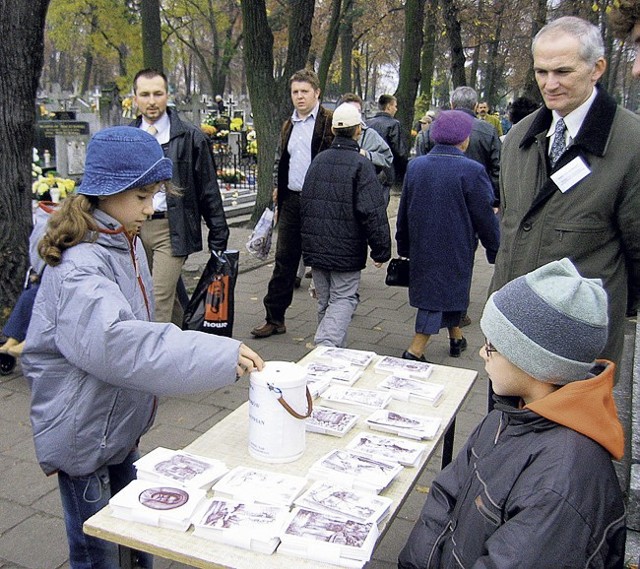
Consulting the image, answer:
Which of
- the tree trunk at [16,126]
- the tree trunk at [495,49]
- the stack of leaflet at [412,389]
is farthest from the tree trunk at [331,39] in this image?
the stack of leaflet at [412,389]

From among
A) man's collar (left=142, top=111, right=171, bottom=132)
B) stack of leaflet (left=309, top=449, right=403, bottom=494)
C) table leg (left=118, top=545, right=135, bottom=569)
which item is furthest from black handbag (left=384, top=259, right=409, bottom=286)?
table leg (left=118, top=545, right=135, bottom=569)

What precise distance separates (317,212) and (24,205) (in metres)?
2.06

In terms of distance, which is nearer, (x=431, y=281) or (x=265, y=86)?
(x=431, y=281)

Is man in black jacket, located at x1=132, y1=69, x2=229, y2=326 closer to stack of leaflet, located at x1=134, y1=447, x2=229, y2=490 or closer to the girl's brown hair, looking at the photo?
the girl's brown hair

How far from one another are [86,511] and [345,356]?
127 cm

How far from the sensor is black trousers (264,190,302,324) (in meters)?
5.92

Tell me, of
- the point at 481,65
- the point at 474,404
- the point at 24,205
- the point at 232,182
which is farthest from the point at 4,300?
the point at 481,65

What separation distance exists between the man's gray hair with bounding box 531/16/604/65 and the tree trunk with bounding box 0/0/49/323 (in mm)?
3511

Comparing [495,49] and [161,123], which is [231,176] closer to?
[161,123]

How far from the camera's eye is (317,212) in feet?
16.3

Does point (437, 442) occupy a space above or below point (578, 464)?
below

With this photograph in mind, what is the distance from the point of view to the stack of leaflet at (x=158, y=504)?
1880 millimetres

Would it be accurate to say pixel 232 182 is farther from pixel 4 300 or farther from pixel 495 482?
pixel 495 482

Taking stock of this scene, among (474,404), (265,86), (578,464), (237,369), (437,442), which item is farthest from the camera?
(265,86)
